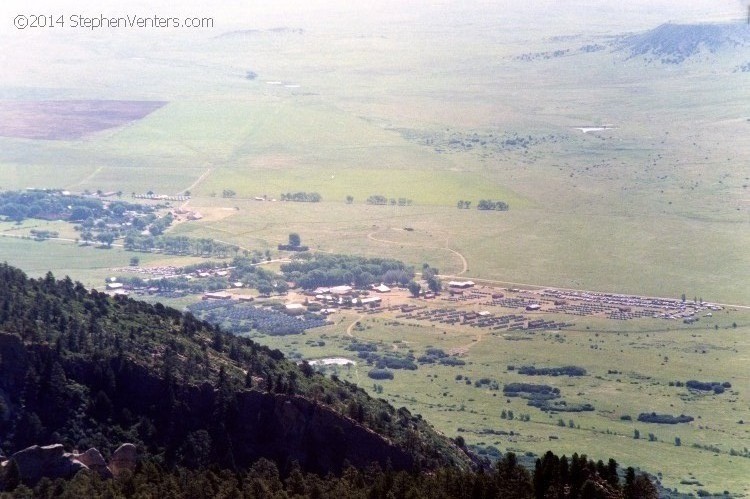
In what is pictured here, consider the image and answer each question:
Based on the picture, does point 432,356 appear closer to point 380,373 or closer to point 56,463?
point 380,373

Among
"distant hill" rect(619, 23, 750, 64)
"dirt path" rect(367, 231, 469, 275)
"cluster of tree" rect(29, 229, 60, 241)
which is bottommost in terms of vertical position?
"dirt path" rect(367, 231, 469, 275)

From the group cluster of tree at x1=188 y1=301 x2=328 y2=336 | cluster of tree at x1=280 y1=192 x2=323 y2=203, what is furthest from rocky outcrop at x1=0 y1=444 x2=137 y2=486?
cluster of tree at x1=280 y1=192 x2=323 y2=203

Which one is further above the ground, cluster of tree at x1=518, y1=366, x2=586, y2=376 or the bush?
the bush

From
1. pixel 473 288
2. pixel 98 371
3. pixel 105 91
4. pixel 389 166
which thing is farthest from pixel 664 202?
pixel 98 371

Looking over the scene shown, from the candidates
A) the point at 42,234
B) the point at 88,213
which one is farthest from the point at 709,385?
the point at 88,213

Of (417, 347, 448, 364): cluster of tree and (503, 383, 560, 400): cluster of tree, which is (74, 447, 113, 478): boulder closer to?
(503, 383, 560, 400): cluster of tree

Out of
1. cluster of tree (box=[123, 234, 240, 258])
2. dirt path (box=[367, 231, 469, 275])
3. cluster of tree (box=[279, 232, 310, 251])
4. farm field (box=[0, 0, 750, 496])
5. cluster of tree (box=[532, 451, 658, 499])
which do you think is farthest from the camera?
cluster of tree (box=[279, 232, 310, 251])
